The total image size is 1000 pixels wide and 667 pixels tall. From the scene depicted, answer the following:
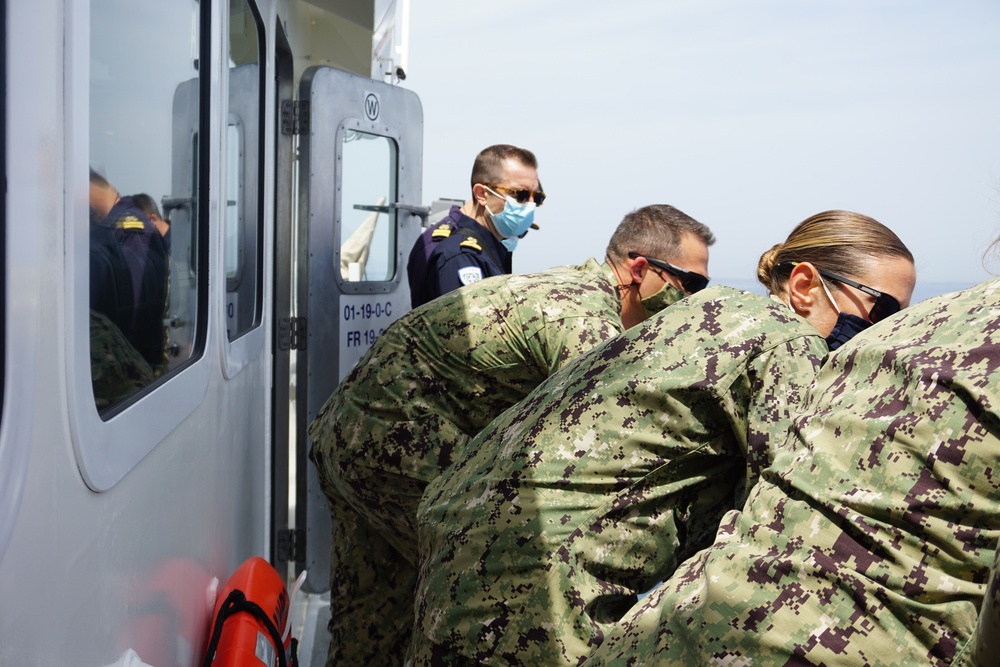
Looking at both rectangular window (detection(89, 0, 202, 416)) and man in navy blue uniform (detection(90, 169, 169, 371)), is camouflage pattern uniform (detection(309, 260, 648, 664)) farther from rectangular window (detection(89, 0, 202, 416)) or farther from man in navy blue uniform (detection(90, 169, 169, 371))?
man in navy blue uniform (detection(90, 169, 169, 371))

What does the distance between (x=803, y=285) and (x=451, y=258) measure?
1839mm

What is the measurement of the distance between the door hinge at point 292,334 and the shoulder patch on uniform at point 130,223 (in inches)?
90.6

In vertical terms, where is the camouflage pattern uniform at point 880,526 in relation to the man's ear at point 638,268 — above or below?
below

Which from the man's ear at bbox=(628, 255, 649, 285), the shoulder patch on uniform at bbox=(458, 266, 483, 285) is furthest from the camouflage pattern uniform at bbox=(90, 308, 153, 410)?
the shoulder patch on uniform at bbox=(458, 266, 483, 285)

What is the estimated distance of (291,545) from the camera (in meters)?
3.91

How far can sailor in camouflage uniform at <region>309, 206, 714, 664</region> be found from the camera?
94.9 inches

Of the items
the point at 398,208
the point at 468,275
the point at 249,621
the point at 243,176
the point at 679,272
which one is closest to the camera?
the point at 249,621

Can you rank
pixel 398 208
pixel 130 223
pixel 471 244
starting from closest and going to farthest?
pixel 130 223 → pixel 471 244 → pixel 398 208

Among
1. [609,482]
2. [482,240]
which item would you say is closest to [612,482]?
[609,482]

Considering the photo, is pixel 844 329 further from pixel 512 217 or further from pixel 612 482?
pixel 512 217

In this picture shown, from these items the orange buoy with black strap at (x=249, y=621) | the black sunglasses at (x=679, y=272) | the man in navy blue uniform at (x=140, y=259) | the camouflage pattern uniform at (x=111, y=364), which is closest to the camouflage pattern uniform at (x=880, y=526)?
the camouflage pattern uniform at (x=111, y=364)

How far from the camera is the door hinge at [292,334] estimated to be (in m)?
3.77

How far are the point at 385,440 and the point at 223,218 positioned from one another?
0.72 metres

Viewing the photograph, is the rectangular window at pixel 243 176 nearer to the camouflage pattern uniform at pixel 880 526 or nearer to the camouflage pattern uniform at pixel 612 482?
the camouflage pattern uniform at pixel 612 482
